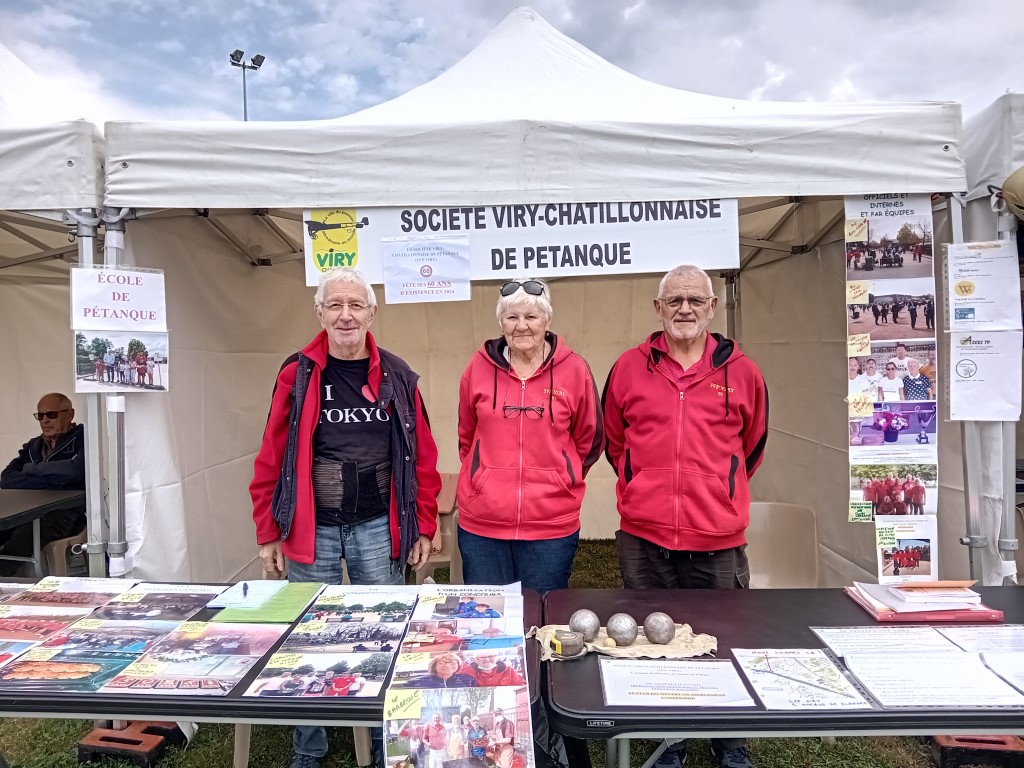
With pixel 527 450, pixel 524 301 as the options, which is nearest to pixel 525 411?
pixel 527 450

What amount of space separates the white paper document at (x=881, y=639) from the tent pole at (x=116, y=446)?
2.10m

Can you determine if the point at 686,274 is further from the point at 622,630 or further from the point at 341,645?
the point at 341,645

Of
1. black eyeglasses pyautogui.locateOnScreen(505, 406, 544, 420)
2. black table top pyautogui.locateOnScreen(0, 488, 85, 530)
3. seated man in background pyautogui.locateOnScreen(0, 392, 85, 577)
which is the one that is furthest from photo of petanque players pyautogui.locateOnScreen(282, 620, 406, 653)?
seated man in background pyautogui.locateOnScreen(0, 392, 85, 577)

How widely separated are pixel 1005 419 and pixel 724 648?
1394mm

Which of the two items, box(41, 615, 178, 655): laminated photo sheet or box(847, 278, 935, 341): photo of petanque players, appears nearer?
box(41, 615, 178, 655): laminated photo sheet

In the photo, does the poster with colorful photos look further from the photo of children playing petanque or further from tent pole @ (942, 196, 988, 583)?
the photo of children playing petanque

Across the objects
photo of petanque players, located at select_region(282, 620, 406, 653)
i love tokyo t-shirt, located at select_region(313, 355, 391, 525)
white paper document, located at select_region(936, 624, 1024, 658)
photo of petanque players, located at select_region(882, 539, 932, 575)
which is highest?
i love tokyo t-shirt, located at select_region(313, 355, 391, 525)

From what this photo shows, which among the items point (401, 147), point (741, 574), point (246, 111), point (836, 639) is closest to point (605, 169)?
point (401, 147)

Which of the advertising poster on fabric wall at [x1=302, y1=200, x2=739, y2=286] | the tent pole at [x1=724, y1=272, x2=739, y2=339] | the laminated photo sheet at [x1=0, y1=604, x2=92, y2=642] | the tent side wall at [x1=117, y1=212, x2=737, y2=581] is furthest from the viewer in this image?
the tent pole at [x1=724, y1=272, x2=739, y2=339]

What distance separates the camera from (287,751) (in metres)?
2.07

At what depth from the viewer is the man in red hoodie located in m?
1.75

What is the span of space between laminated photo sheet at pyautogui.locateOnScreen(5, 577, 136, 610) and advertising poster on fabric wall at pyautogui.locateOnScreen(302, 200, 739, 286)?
3.49 ft

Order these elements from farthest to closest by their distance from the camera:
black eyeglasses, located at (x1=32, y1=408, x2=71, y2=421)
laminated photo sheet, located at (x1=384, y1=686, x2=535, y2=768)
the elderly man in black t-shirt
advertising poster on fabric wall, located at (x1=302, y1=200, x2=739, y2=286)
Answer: black eyeglasses, located at (x1=32, y1=408, x2=71, y2=421) → advertising poster on fabric wall, located at (x1=302, y1=200, x2=739, y2=286) → the elderly man in black t-shirt → laminated photo sheet, located at (x1=384, y1=686, x2=535, y2=768)

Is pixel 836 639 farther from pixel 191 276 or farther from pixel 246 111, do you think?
pixel 246 111
